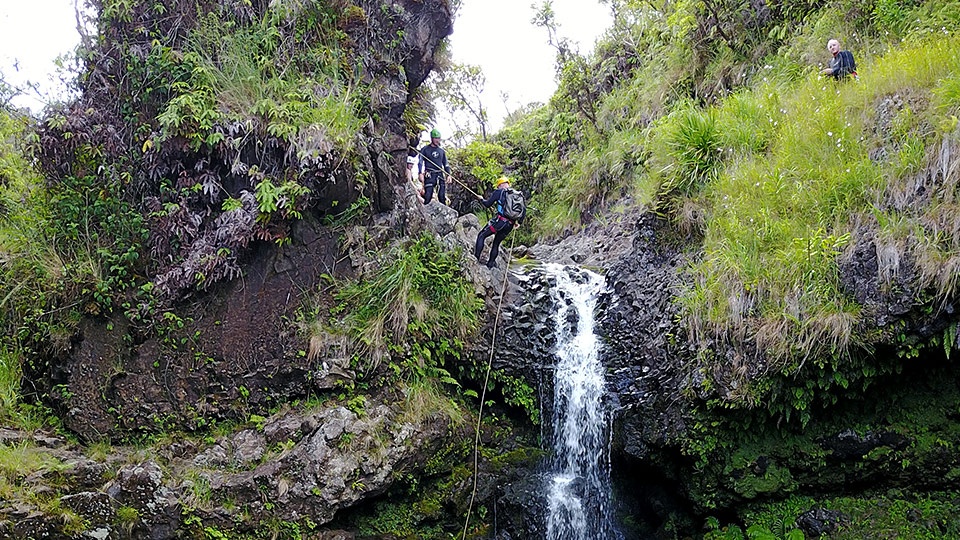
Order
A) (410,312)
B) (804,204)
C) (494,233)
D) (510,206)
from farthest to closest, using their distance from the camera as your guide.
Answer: (494,233) < (510,206) < (410,312) < (804,204)

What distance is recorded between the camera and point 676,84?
35.1 ft

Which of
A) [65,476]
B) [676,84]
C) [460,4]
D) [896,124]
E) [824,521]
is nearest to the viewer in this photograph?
[65,476]

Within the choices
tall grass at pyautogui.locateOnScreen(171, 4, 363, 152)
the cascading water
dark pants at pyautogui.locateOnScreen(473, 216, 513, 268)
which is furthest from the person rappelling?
tall grass at pyautogui.locateOnScreen(171, 4, 363, 152)

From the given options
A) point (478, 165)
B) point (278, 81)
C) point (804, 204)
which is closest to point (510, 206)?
point (278, 81)

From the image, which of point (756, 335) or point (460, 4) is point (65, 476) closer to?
point (756, 335)

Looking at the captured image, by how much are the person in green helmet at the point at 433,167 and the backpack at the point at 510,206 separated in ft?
4.97

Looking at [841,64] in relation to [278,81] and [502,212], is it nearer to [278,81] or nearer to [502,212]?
[502,212]

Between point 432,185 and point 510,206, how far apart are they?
1738 mm

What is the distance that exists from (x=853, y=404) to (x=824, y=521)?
4.03 feet

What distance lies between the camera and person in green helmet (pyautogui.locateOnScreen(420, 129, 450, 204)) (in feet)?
31.1

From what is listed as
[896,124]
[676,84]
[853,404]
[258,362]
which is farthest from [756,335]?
[676,84]

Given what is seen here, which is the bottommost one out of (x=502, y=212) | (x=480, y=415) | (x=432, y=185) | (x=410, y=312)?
(x=480, y=415)

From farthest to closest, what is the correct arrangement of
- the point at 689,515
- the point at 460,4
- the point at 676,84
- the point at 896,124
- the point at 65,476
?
1. the point at 676,84
2. the point at 460,4
3. the point at 689,515
4. the point at 896,124
5. the point at 65,476

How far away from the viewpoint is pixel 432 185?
9.49 metres
